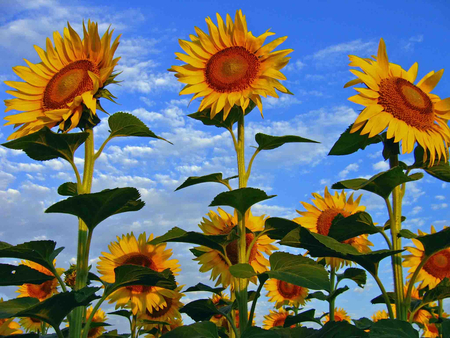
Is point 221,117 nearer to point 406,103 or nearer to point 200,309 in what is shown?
point 406,103

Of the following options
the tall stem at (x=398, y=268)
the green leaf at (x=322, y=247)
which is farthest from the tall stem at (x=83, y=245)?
the tall stem at (x=398, y=268)

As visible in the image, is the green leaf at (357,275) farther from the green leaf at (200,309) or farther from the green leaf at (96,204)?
the green leaf at (96,204)

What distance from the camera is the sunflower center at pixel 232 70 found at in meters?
3.94

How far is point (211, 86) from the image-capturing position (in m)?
4.02

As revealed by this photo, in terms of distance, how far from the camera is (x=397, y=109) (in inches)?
144

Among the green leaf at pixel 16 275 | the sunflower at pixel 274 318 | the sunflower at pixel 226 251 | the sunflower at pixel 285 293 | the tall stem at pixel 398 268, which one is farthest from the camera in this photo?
the sunflower at pixel 274 318

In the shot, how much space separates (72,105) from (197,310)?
6.71 feet

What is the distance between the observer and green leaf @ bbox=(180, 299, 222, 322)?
3783 mm

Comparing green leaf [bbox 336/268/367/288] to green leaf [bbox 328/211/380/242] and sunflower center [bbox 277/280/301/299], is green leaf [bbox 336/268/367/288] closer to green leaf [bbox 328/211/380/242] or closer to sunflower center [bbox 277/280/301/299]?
green leaf [bbox 328/211/380/242]

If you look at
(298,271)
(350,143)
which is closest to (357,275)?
(350,143)

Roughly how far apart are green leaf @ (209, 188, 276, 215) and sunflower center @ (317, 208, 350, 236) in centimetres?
229

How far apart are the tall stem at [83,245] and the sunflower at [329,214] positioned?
9.40 feet

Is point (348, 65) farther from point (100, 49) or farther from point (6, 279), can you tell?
point (6, 279)

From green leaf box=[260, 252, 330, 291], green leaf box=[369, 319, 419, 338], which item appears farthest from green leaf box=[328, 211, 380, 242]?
green leaf box=[369, 319, 419, 338]
